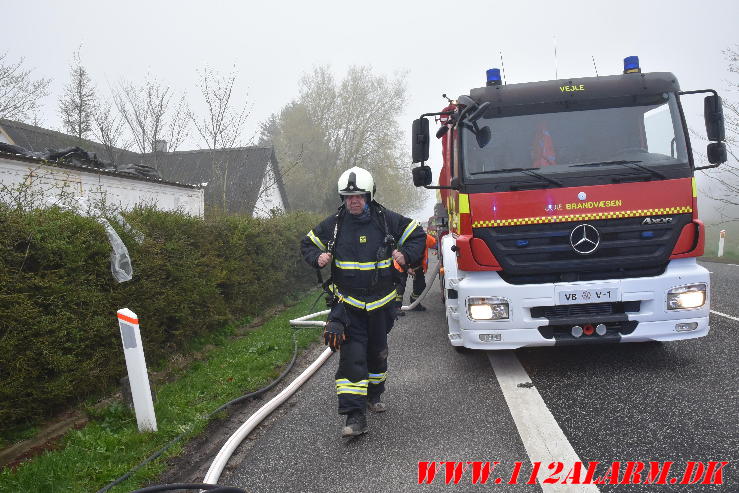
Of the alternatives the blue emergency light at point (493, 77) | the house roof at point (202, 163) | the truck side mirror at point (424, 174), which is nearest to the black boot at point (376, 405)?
the truck side mirror at point (424, 174)

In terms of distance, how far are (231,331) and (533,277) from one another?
487cm

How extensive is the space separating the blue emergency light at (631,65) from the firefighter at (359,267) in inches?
115

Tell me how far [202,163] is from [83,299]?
27762mm

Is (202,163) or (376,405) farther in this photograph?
(202,163)

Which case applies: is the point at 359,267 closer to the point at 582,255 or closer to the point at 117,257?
the point at 582,255

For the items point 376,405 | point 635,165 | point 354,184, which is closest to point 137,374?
point 376,405

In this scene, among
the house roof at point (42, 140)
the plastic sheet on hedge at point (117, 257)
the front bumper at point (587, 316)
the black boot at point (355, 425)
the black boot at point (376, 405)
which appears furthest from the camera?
the house roof at point (42, 140)

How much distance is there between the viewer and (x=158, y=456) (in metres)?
3.71

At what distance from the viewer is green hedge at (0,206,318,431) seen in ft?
13.1

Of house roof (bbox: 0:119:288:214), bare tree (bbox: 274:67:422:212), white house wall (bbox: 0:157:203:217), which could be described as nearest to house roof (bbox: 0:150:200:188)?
white house wall (bbox: 0:157:203:217)

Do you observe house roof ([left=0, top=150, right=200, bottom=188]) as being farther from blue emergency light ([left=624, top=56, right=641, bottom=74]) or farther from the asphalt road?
blue emergency light ([left=624, top=56, right=641, bottom=74])

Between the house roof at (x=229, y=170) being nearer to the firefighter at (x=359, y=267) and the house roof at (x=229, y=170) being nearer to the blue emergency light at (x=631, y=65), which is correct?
the blue emergency light at (x=631, y=65)

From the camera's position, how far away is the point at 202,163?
30.9 meters

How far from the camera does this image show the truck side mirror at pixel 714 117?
501cm
